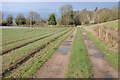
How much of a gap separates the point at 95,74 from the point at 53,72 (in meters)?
1.64

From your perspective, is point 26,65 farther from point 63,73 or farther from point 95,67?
point 95,67

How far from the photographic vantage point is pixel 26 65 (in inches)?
423

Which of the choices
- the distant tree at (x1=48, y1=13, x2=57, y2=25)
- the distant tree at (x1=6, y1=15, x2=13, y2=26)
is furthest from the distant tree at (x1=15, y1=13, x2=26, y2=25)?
the distant tree at (x1=48, y1=13, x2=57, y2=25)

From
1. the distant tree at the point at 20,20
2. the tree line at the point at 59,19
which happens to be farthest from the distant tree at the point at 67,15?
the distant tree at the point at 20,20

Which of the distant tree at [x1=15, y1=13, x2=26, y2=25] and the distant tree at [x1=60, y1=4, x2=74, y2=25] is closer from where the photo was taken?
the distant tree at [x1=60, y1=4, x2=74, y2=25]

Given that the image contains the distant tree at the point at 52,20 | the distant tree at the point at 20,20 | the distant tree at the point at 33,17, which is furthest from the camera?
the distant tree at the point at 33,17

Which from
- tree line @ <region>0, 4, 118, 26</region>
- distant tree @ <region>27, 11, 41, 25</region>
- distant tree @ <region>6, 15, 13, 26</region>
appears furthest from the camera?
distant tree @ <region>27, 11, 41, 25</region>

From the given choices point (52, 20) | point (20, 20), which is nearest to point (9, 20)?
point (20, 20)

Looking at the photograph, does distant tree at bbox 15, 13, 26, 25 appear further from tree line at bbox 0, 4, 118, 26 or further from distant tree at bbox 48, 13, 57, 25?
distant tree at bbox 48, 13, 57, 25

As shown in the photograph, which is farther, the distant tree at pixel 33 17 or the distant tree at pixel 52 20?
the distant tree at pixel 33 17

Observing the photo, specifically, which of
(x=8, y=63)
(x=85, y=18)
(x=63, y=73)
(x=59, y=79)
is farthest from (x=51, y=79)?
(x=85, y=18)

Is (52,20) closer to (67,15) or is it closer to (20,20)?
(67,15)

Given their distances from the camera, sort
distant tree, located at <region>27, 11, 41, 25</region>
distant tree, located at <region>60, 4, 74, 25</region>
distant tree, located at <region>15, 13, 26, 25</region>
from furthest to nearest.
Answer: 1. distant tree, located at <region>27, 11, 41, 25</region>
2. distant tree, located at <region>15, 13, 26, 25</region>
3. distant tree, located at <region>60, 4, 74, 25</region>

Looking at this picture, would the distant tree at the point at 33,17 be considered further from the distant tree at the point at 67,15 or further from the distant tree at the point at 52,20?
the distant tree at the point at 67,15
